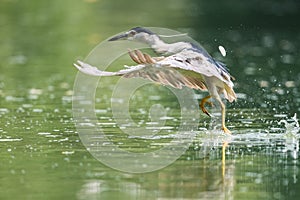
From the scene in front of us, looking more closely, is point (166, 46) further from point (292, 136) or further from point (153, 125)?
point (292, 136)

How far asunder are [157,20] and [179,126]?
1789 centimetres

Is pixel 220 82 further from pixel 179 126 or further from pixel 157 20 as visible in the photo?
pixel 157 20

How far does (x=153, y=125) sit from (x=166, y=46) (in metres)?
1.64

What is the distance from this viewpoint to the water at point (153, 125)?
10.4 m

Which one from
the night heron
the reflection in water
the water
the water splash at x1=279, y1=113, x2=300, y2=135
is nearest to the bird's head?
the night heron

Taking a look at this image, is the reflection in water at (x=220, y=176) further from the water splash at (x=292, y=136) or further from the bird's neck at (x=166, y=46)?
the bird's neck at (x=166, y=46)

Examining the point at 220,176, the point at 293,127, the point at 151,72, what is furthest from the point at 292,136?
the point at 220,176

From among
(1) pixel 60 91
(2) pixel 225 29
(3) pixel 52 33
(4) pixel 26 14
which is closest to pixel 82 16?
(4) pixel 26 14

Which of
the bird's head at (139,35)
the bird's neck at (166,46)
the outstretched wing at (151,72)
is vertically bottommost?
the outstretched wing at (151,72)

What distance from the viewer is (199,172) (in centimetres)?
1104

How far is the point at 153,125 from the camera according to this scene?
14383 millimetres

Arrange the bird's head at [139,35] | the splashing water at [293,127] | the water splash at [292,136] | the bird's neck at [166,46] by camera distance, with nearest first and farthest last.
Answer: the water splash at [292,136], the bird's neck at [166,46], the bird's head at [139,35], the splashing water at [293,127]

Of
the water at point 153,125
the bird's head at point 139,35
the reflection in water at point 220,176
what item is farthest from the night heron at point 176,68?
the reflection in water at point 220,176

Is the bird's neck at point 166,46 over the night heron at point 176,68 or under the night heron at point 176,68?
over
